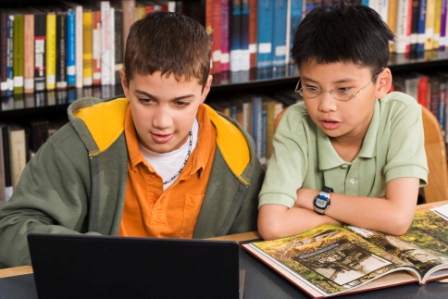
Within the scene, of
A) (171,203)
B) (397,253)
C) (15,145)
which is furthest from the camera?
(15,145)

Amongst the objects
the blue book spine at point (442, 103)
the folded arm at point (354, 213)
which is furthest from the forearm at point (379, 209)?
the blue book spine at point (442, 103)

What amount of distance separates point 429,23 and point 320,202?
5.04ft

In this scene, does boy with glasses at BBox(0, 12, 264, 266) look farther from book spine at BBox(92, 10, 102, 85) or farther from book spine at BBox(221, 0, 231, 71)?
book spine at BBox(221, 0, 231, 71)

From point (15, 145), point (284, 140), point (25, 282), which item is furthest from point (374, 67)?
point (15, 145)

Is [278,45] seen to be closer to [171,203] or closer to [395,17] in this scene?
[395,17]

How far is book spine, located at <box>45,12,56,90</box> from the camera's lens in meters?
2.30

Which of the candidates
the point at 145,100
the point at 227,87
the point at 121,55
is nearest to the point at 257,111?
the point at 227,87

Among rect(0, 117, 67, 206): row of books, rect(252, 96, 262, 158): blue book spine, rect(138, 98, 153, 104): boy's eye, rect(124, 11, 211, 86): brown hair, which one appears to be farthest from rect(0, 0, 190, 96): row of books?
rect(138, 98, 153, 104): boy's eye

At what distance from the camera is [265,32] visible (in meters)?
2.57

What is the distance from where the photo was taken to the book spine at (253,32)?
2.54 metres

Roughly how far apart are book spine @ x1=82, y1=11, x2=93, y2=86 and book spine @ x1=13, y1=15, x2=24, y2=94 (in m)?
0.19

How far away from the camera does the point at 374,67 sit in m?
1.56

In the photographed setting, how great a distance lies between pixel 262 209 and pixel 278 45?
3.99 feet

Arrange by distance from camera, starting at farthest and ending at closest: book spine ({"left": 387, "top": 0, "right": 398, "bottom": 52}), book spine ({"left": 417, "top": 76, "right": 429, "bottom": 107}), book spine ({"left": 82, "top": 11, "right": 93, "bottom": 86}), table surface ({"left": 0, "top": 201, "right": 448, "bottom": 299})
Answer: book spine ({"left": 417, "top": 76, "right": 429, "bottom": 107}) < book spine ({"left": 387, "top": 0, "right": 398, "bottom": 52}) < book spine ({"left": 82, "top": 11, "right": 93, "bottom": 86}) < table surface ({"left": 0, "top": 201, "right": 448, "bottom": 299})
